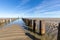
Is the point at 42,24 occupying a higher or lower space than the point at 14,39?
higher

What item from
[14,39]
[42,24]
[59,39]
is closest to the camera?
[59,39]

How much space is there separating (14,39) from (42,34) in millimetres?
3078

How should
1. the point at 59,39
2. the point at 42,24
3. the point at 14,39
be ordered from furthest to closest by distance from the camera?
the point at 42,24 < the point at 14,39 < the point at 59,39

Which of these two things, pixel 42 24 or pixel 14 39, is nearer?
pixel 14 39

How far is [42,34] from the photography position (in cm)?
1095

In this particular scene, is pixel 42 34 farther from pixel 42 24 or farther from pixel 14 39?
pixel 14 39

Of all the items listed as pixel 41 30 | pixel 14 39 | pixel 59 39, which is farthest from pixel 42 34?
pixel 59 39

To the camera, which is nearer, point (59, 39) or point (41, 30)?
point (59, 39)

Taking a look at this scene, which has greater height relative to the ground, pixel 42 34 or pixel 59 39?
pixel 59 39

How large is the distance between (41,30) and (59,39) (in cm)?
577

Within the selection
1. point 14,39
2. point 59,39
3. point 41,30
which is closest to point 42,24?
point 41,30

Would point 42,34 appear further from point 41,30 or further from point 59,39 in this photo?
point 59,39

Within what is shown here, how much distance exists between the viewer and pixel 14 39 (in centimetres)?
902

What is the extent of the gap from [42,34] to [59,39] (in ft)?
19.4
